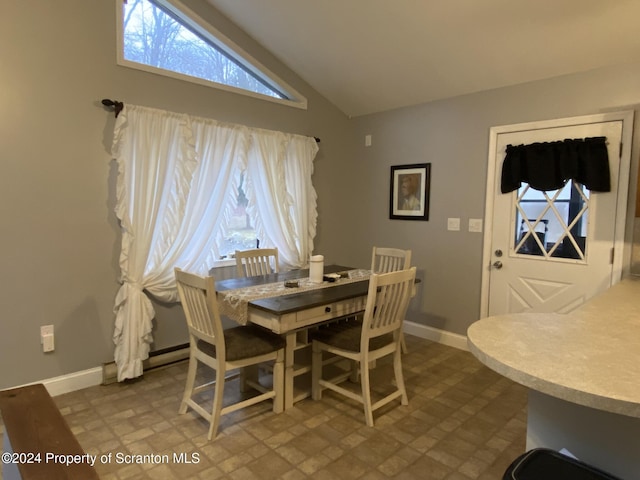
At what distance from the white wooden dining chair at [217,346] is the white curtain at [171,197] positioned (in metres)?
0.75

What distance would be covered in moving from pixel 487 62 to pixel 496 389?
253 cm

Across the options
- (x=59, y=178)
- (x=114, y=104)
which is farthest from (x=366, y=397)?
(x=114, y=104)

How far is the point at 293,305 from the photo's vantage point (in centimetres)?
236

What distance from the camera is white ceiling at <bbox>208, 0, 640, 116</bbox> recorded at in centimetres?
263

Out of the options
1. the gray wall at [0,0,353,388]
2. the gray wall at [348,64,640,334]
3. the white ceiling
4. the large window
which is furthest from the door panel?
the gray wall at [0,0,353,388]

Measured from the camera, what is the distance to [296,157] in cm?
407

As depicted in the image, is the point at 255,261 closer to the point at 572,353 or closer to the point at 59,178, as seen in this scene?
the point at 59,178

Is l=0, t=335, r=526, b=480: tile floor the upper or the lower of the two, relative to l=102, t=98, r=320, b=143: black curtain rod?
lower

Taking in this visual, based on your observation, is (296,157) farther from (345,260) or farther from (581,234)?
(581,234)

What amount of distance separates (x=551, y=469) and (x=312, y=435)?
154 cm

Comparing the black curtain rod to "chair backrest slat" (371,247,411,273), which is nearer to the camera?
the black curtain rod

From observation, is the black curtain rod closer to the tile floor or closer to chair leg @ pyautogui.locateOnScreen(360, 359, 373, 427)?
the tile floor

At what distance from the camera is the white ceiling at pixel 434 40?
8.63 ft

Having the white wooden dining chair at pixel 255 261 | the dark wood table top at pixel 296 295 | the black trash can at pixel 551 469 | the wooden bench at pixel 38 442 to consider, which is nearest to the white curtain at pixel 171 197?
the white wooden dining chair at pixel 255 261
